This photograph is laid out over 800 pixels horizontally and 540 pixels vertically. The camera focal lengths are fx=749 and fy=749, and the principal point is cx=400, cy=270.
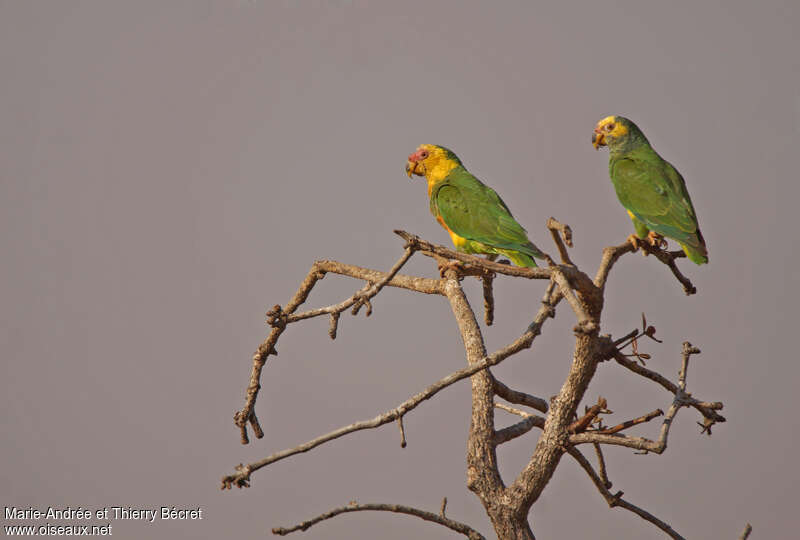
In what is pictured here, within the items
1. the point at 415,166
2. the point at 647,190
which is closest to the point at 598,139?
the point at 647,190

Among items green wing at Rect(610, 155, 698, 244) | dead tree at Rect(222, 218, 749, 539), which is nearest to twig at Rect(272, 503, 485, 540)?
dead tree at Rect(222, 218, 749, 539)

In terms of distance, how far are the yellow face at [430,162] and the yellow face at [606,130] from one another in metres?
1.00

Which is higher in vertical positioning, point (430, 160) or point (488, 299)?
point (430, 160)

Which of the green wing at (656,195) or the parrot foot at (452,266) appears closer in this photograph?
the green wing at (656,195)

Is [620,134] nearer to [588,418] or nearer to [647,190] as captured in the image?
[647,190]

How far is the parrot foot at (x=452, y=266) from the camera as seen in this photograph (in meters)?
4.79

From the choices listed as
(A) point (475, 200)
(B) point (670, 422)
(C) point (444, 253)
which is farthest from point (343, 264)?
(B) point (670, 422)

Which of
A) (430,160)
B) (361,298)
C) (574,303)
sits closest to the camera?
(574,303)

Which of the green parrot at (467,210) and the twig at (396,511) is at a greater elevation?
the green parrot at (467,210)

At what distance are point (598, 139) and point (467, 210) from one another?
1.12 metres

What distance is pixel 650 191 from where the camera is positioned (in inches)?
175

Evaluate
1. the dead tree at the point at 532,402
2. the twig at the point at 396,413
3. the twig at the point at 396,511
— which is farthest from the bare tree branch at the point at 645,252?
the twig at the point at 396,511

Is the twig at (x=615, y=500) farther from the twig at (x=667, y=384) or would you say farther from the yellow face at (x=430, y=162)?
the yellow face at (x=430, y=162)

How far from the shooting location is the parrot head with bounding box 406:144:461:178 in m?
5.37
